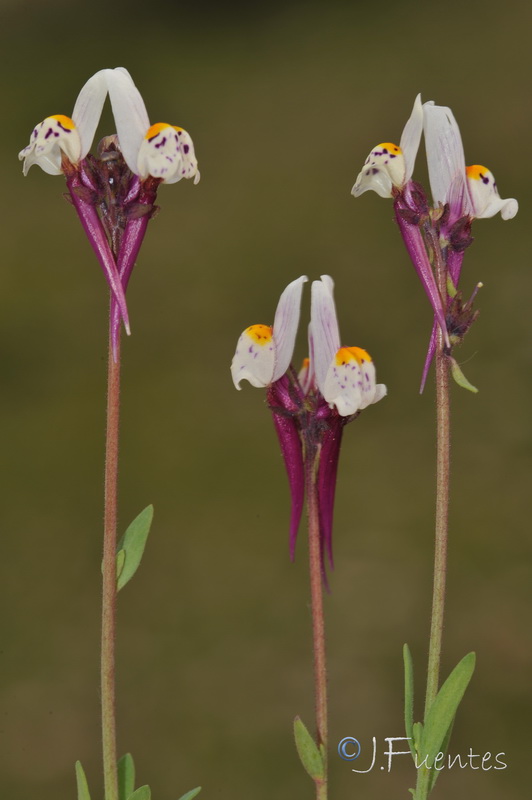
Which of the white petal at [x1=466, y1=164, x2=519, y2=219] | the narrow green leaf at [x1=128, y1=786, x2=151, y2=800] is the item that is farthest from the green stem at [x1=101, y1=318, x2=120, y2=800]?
the white petal at [x1=466, y1=164, x2=519, y2=219]

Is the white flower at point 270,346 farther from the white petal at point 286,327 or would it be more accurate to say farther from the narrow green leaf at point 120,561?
the narrow green leaf at point 120,561

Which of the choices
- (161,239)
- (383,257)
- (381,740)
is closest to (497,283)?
(383,257)

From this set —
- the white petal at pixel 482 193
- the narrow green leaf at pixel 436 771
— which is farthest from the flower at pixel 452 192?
the narrow green leaf at pixel 436 771

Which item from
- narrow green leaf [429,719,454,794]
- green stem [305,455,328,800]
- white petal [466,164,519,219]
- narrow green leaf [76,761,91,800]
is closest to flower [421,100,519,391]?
white petal [466,164,519,219]

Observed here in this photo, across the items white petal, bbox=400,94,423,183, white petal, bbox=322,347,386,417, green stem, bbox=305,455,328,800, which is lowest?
green stem, bbox=305,455,328,800

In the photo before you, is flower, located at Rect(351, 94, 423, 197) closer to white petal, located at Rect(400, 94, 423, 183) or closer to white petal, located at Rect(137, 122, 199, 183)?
white petal, located at Rect(400, 94, 423, 183)

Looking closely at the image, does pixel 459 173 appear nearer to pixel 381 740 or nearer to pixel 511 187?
pixel 381 740

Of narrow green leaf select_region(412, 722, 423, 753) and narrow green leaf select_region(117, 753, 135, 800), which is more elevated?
narrow green leaf select_region(412, 722, 423, 753)
